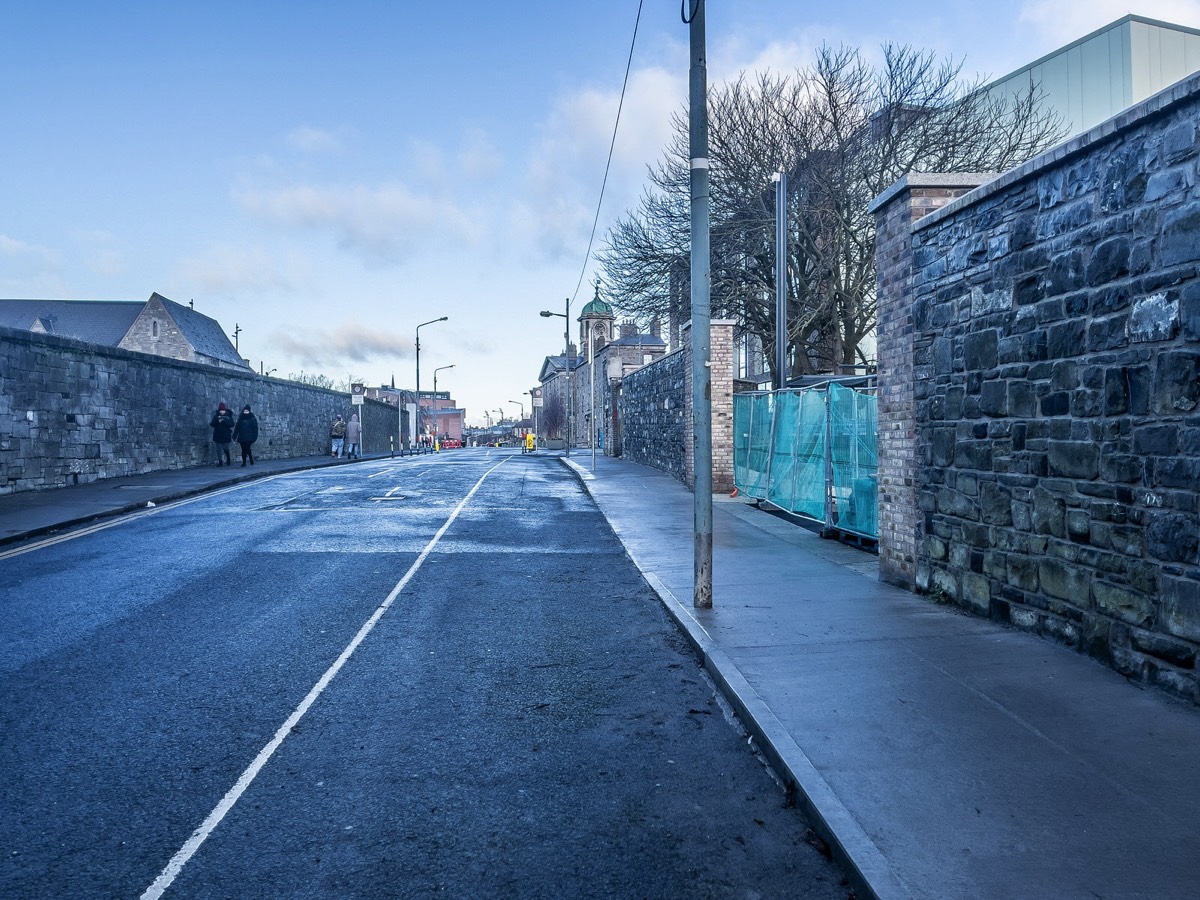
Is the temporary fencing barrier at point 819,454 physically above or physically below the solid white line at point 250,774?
above

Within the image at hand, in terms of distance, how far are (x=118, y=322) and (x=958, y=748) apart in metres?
71.2

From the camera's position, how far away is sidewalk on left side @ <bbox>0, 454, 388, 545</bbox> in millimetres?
12125

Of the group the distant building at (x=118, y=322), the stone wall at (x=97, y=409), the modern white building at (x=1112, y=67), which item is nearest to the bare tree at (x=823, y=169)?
the modern white building at (x=1112, y=67)

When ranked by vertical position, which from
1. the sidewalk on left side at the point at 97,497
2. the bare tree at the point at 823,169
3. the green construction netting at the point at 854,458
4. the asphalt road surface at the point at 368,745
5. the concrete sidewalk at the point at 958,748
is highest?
the bare tree at the point at 823,169

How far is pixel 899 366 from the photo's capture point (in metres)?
8.26

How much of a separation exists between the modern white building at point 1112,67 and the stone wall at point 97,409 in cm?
2645

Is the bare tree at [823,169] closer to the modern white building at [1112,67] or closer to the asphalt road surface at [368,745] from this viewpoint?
the modern white building at [1112,67]

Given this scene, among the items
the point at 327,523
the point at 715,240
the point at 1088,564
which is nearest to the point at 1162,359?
the point at 1088,564

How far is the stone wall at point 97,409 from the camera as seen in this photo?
1623cm

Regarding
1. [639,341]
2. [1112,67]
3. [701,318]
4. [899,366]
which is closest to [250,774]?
[701,318]

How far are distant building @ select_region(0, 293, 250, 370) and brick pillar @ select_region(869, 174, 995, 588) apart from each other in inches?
2469

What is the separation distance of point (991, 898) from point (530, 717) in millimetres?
2738

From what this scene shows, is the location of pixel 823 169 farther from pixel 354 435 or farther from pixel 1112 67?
pixel 354 435

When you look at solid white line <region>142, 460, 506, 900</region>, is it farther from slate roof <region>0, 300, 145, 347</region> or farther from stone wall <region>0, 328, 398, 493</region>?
slate roof <region>0, 300, 145, 347</region>
